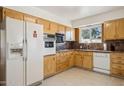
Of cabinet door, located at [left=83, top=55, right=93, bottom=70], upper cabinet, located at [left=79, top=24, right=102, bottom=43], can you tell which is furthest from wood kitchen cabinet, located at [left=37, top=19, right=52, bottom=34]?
upper cabinet, located at [left=79, top=24, right=102, bottom=43]

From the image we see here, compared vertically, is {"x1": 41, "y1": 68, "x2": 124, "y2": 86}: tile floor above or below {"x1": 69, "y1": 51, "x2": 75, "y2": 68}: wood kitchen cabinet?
below

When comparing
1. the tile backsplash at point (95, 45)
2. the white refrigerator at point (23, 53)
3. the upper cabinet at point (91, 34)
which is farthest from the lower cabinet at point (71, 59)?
the white refrigerator at point (23, 53)

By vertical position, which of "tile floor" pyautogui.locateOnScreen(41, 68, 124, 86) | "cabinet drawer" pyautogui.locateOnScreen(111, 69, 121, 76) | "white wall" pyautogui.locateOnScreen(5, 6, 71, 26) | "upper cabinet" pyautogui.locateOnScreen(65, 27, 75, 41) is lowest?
"tile floor" pyautogui.locateOnScreen(41, 68, 124, 86)

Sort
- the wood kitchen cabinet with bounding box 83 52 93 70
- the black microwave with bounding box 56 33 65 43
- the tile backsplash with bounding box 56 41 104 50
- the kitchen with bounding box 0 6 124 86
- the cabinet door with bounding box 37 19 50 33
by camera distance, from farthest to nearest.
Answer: the tile backsplash with bounding box 56 41 104 50 < the wood kitchen cabinet with bounding box 83 52 93 70 < the black microwave with bounding box 56 33 65 43 < the cabinet door with bounding box 37 19 50 33 < the kitchen with bounding box 0 6 124 86

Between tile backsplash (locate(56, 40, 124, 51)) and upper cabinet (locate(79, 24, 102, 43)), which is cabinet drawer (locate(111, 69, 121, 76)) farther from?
upper cabinet (locate(79, 24, 102, 43))

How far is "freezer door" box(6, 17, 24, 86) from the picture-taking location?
2393 mm

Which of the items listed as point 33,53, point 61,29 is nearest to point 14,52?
point 33,53

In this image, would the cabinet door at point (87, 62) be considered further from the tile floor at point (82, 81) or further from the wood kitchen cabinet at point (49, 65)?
the wood kitchen cabinet at point (49, 65)

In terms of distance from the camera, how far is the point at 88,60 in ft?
16.5

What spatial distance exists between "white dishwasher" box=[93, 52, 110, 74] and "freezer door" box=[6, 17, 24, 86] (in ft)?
10.0

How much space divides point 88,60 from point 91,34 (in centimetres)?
142
